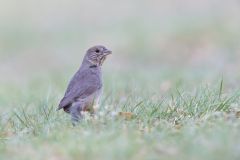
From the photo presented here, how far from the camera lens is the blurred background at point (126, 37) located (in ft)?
49.1

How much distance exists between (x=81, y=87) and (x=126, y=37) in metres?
10.2

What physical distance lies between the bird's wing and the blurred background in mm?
3873

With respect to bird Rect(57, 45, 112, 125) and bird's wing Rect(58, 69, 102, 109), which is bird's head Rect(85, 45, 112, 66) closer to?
bird Rect(57, 45, 112, 125)

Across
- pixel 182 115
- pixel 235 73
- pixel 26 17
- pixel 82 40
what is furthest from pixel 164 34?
pixel 182 115

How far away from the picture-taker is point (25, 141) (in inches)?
254

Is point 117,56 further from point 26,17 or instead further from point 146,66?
point 26,17

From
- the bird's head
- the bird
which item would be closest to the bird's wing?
the bird

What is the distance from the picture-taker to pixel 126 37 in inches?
701

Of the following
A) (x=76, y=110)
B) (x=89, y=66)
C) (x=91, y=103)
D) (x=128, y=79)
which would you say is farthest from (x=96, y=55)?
(x=128, y=79)

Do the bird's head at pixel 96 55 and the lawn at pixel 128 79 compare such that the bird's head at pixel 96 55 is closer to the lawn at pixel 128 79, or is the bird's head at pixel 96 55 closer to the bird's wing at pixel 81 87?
the bird's wing at pixel 81 87

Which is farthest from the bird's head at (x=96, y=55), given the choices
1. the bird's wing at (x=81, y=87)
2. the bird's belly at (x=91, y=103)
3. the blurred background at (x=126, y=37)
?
the blurred background at (x=126, y=37)

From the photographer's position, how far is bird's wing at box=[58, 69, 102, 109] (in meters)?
7.57

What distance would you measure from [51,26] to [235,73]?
9.83 metres

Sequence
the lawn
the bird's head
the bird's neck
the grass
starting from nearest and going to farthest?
the grass < the lawn < the bird's neck < the bird's head
